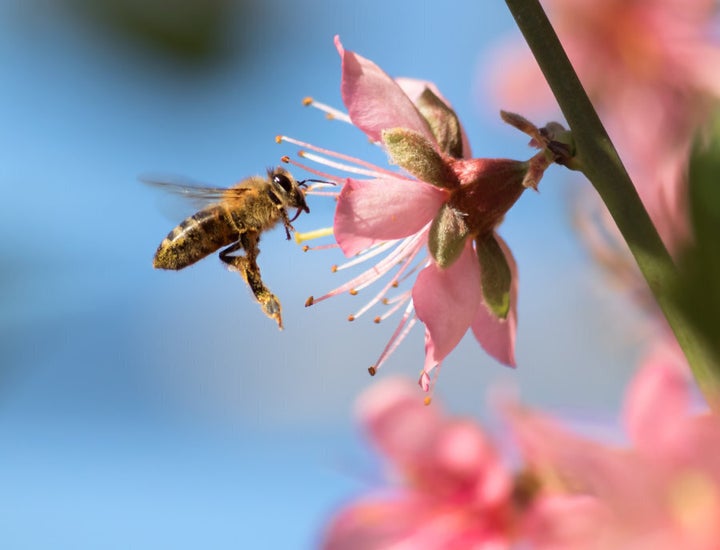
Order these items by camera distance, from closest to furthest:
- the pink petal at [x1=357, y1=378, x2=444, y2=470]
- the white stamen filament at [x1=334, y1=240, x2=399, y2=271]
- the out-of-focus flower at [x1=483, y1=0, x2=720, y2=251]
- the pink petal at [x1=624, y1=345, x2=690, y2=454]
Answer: the pink petal at [x1=624, y1=345, x2=690, y2=454], the white stamen filament at [x1=334, y1=240, x2=399, y2=271], the out-of-focus flower at [x1=483, y1=0, x2=720, y2=251], the pink petal at [x1=357, y1=378, x2=444, y2=470]

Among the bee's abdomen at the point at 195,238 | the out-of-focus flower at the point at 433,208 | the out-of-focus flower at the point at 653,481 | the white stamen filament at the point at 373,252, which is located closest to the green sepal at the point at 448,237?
the out-of-focus flower at the point at 433,208

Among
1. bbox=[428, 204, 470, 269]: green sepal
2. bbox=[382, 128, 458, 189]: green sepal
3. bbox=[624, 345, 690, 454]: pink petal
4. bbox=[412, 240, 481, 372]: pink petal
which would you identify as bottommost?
bbox=[624, 345, 690, 454]: pink petal

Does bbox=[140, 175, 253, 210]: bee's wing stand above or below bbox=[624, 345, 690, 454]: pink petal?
above

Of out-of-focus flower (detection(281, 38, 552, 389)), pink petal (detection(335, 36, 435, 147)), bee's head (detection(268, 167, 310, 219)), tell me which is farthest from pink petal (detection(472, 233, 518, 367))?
bee's head (detection(268, 167, 310, 219))

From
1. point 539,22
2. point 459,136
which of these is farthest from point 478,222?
point 539,22

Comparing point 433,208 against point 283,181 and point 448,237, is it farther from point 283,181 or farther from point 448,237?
point 283,181

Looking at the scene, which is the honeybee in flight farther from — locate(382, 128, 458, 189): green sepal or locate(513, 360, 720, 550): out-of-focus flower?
locate(513, 360, 720, 550): out-of-focus flower

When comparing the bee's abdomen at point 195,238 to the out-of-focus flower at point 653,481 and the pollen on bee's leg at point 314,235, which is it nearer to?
the pollen on bee's leg at point 314,235

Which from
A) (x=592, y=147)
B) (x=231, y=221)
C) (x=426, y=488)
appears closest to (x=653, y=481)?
(x=592, y=147)
